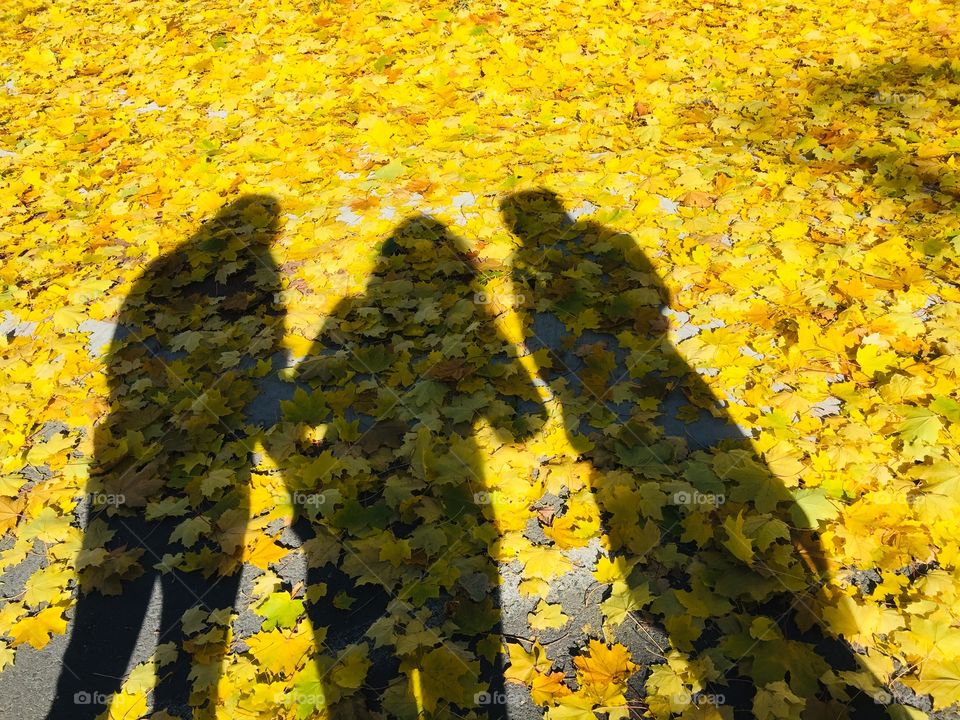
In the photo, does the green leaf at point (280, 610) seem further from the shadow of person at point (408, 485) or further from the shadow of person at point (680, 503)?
the shadow of person at point (680, 503)

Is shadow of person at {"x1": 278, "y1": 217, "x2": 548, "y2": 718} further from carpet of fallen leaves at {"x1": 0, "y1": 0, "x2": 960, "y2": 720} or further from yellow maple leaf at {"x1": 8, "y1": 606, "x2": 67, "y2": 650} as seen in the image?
yellow maple leaf at {"x1": 8, "y1": 606, "x2": 67, "y2": 650}

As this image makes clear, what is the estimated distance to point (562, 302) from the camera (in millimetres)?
3605

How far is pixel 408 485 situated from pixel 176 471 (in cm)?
120

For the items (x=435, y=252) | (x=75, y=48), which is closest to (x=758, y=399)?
(x=435, y=252)

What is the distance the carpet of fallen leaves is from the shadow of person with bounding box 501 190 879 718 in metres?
0.02

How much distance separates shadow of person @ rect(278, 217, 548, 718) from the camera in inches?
89.4

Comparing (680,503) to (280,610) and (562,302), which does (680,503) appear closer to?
(562,302)

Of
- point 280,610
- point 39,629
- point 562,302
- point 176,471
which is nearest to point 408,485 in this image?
point 280,610

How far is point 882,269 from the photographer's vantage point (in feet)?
11.4

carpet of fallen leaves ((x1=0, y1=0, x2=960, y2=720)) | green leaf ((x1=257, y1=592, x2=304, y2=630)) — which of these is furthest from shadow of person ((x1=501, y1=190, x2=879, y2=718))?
green leaf ((x1=257, y1=592, x2=304, y2=630))

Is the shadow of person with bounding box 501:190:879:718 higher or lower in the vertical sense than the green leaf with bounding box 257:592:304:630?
higher

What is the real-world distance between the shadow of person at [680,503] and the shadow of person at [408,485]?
396mm

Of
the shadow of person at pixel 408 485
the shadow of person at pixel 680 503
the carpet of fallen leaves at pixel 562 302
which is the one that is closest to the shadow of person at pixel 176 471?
the carpet of fallen leaves at pixel 562 302

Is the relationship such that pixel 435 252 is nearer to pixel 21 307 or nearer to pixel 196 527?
pixel 196 527
